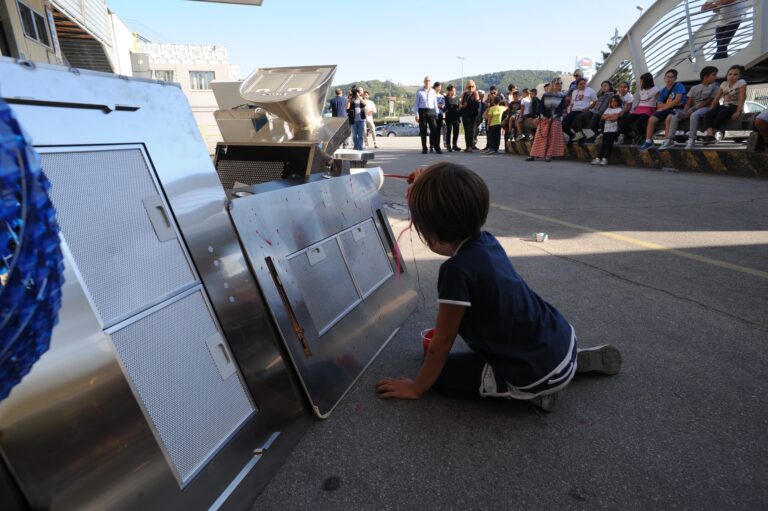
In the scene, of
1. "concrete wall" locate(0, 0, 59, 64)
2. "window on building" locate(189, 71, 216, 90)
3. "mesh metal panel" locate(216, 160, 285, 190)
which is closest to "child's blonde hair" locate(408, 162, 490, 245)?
"mesh metal panel" locate(216, 160, 285, 190)

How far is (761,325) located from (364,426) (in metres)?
2.24

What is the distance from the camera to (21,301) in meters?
0.75

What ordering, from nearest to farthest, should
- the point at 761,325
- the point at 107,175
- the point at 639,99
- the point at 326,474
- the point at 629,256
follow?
the point at 107,175 < the point at 326,474 < the point at 761,325 < the point at 629,256 < the point at 639,99

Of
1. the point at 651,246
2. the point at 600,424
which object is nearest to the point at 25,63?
the point at 600,424

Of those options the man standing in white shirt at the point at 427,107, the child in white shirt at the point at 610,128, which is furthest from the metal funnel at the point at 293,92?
the man standing in white shirt at the point at 427,107

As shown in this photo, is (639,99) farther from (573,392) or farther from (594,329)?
(573,392)

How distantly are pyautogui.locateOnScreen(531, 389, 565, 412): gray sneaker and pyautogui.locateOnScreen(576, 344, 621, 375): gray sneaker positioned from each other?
0.30 meters

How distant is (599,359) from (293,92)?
2.34m

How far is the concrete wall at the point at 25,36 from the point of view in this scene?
9281mm

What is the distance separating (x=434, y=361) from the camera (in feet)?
5.83

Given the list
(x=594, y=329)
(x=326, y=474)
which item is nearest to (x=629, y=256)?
(x=594, y=329)

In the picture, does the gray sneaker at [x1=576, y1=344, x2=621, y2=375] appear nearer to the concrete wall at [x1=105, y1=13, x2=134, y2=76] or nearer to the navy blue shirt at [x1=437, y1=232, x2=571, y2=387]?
the navy blue shirt at [x1=437, y1=232, x2=571, y2=387]

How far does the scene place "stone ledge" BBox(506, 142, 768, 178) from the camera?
25.2 ft

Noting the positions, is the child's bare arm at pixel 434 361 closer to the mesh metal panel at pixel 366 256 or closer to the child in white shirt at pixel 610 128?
the mesh metal panel at pixel 366 256
